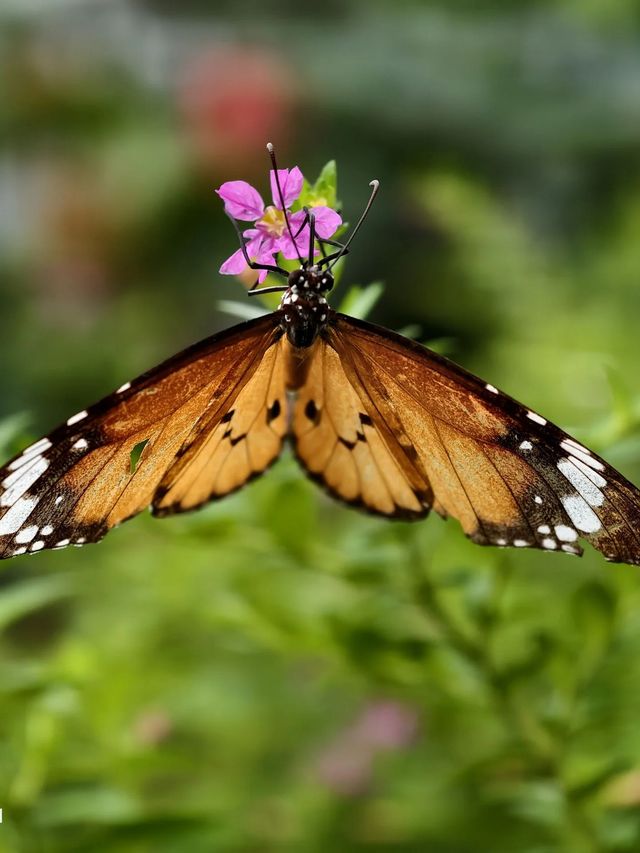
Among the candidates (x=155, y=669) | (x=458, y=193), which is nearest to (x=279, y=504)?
(x=155, y=669)

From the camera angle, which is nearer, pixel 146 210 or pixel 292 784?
pixel 292 784

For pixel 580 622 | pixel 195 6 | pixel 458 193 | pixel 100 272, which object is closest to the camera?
pixel 580 622

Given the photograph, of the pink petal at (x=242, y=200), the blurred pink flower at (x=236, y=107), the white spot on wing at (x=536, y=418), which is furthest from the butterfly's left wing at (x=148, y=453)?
the blurred pink flower at (x=236, y=107)

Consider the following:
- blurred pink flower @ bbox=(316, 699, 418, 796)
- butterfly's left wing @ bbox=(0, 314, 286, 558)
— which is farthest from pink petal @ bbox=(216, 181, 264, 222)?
blurred pink flower @ bbox=(316, 699, 418, 796)

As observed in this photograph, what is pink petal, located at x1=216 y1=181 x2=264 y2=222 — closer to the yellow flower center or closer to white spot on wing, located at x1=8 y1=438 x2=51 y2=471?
the yellow flower center

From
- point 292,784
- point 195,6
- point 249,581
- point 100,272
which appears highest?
point 195,6

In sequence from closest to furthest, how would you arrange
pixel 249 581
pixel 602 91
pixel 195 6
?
pixel 249 581 < pixel 602 91 < pixel 195 6

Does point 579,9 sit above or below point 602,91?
above

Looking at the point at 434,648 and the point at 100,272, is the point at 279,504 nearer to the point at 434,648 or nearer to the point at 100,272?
the point at 434,648
